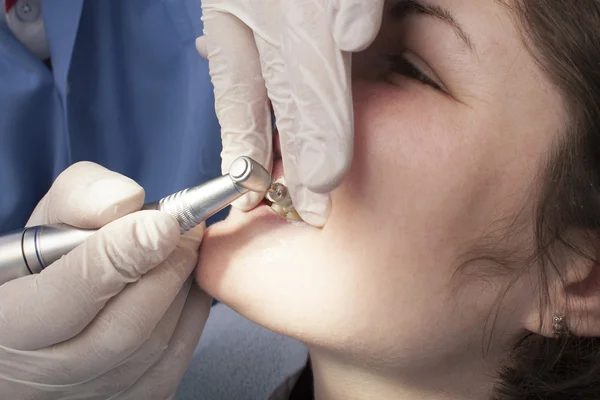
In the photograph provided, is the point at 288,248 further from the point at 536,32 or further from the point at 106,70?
the point at 106,70

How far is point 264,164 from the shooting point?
982 millimetres

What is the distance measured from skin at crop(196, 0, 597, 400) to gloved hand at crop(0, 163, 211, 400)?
0.33ft

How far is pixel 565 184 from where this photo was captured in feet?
2.65

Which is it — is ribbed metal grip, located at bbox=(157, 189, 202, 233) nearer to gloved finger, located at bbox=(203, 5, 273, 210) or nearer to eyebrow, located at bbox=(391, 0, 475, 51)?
gloved finger, located at bbox=(203, 5, 273, 210)

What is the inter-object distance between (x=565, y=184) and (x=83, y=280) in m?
0.66

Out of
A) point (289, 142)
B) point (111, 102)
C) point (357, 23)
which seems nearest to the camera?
point (357, 23)

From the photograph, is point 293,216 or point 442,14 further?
point 293,216

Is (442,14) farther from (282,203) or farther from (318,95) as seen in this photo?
(282,203)

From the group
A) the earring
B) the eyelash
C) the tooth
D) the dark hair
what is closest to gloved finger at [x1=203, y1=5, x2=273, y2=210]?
the tooth

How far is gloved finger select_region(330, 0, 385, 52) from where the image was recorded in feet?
2.40

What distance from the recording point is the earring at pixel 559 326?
2.91 ft

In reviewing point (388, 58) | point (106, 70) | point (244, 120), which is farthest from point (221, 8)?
point (106, 70)

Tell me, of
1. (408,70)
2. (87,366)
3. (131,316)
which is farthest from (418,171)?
(87,366)

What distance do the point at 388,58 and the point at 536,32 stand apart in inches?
7.9
